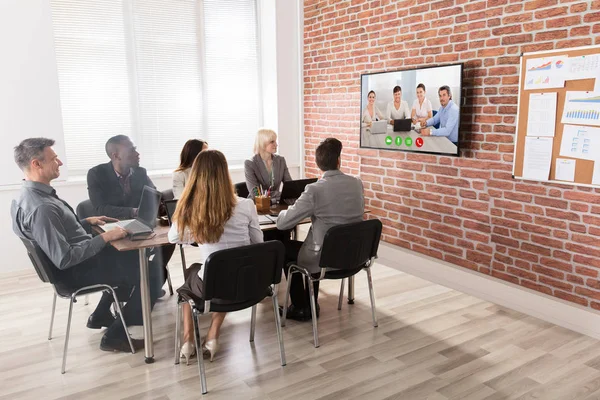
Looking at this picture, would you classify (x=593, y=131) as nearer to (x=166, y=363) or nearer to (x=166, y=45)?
(x=166, y=363)

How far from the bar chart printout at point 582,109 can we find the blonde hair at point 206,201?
2.20 meters

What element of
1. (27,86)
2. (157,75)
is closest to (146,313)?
(27,86)

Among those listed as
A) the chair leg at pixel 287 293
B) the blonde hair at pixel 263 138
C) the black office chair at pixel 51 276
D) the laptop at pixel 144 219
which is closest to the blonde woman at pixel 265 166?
the blonde hair at pixel 263 138

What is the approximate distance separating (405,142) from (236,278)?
2.43 meters

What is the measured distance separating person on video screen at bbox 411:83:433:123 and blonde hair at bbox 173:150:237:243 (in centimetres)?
213

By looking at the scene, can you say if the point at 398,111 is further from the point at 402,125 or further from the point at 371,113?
the point at 371,113

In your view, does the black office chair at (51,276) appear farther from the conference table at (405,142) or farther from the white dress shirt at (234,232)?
the conference table at (405,142)

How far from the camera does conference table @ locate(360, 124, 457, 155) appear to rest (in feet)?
12.9

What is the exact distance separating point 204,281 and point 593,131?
2.48 metres

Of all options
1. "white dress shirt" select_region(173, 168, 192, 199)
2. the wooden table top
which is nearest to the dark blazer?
"white dress shirt" select_region(173, 168, 192, 199)

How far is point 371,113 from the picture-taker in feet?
15.4

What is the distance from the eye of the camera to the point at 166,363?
9.36ft

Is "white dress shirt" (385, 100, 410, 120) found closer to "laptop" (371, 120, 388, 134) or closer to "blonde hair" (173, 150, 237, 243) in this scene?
"laptop" (371, 120, 388, 134)

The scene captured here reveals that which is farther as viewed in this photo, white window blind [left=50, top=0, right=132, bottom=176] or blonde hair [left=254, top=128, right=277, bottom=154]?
white window blind [left=50, top=0, right=132, bottom=176]
